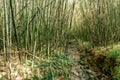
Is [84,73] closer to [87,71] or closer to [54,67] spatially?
[87,71]

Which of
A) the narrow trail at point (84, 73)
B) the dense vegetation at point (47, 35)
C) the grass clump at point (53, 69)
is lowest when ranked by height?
the narrow trail at point (84, 73)

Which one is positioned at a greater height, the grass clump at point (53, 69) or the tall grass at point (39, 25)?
the tall grass at point (39, 25)

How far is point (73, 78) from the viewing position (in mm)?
3633

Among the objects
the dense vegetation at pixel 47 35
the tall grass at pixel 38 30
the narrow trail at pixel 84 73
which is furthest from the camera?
the narrow trail at pixel 84 73

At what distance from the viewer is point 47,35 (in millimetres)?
4047

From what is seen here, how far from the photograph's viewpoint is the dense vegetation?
3.12m

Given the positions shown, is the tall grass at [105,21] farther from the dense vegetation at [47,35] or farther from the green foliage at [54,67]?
the green foliage at [54,67]

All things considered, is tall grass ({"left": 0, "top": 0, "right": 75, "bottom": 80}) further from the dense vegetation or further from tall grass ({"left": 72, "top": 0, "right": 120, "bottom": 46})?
tall grass ({"left": 72, "top": 0, "right": 120, "bottom": 46})

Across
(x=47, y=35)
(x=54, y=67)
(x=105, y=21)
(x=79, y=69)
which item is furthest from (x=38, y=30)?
(x=105, y=21)

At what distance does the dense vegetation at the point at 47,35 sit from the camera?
123 inches

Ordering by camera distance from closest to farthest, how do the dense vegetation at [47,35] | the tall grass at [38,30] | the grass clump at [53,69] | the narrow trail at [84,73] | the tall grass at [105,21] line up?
the dense vegetation at [47,35], the grass clump at [53,69], the tall grass at [38,30], the narrow trail at [84,73], the tall grass at [105,21]

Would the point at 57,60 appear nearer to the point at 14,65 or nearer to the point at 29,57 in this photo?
the point at 29,57

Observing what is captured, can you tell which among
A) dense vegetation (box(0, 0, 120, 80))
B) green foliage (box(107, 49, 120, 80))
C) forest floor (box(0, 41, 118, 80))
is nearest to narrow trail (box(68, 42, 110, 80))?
forest floor (box(0, 41, 118, 80))

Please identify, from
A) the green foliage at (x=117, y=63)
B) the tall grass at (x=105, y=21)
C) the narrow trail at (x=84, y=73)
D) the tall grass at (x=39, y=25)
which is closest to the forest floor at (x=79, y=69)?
the narrow trail at (x=84, y=73)
